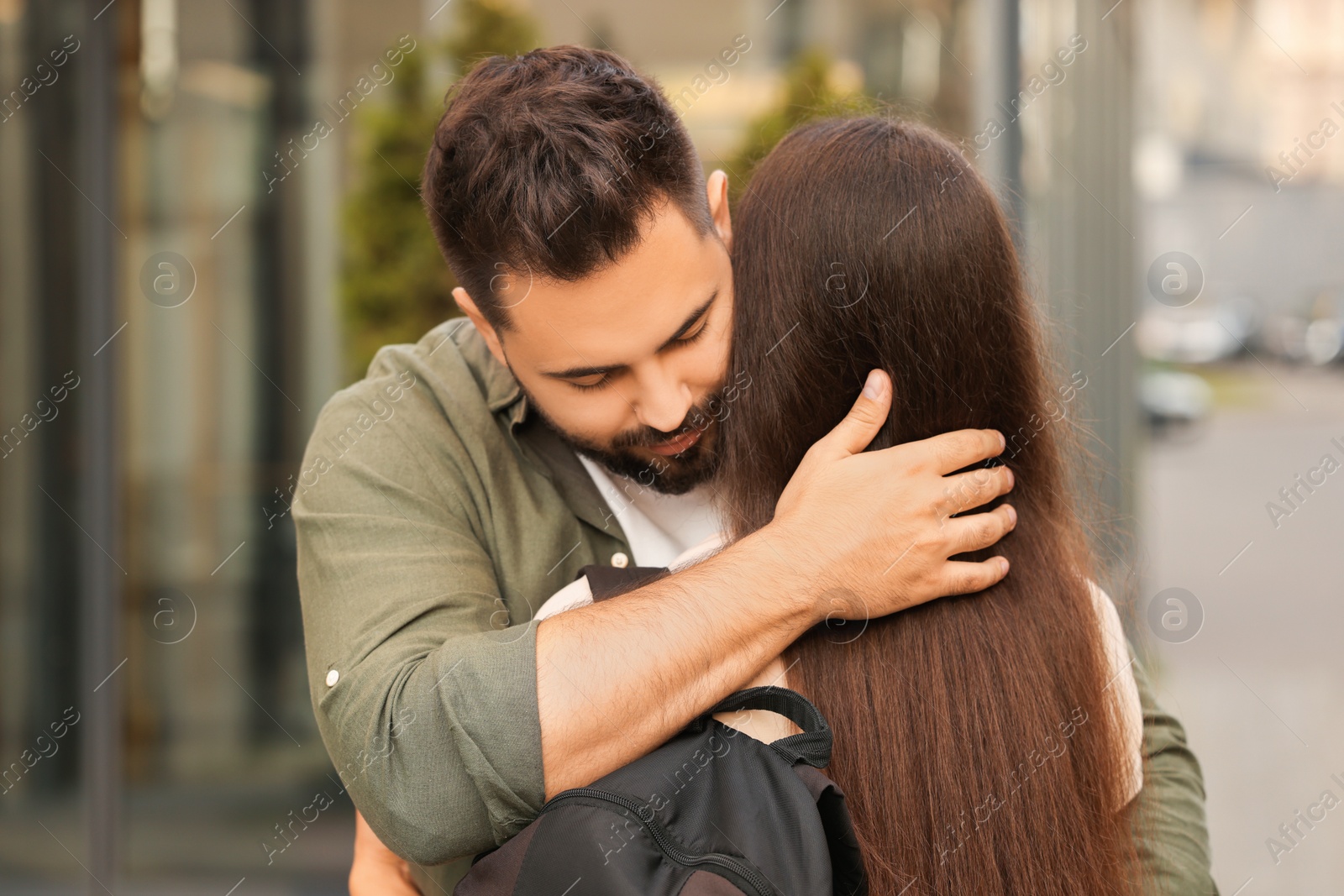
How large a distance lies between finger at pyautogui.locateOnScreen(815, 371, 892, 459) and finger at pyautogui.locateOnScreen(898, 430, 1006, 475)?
4 cm

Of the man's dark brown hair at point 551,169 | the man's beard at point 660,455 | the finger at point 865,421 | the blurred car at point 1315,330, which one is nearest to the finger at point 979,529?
the finger at point 865,421

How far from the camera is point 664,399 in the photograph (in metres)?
1.62

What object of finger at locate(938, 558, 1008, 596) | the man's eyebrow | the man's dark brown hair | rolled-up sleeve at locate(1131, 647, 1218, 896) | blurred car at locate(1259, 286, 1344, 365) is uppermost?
the man's dark brown hair

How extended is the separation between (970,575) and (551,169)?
2.55 feet

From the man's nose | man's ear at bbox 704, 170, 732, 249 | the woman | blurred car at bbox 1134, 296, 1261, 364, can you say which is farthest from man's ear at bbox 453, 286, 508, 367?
blurred car at bbox 1134, 296, 1261, 364

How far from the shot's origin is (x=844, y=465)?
1337 millimetres

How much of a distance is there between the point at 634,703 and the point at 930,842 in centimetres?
34

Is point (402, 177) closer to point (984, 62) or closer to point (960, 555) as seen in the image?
point (984, 62)

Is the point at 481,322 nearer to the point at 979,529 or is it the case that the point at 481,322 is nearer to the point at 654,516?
the point at 654,516

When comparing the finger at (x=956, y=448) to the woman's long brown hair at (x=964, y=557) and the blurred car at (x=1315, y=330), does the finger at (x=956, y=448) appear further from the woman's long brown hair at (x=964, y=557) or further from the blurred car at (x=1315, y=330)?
the blurred car at (x=1315, y=330)

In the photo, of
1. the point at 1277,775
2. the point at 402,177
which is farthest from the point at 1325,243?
the point at 402,177

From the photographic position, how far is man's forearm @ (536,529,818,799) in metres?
1.24

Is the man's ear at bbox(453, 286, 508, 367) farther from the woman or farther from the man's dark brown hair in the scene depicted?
the woman

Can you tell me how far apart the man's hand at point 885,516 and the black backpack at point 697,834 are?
0.61ft
